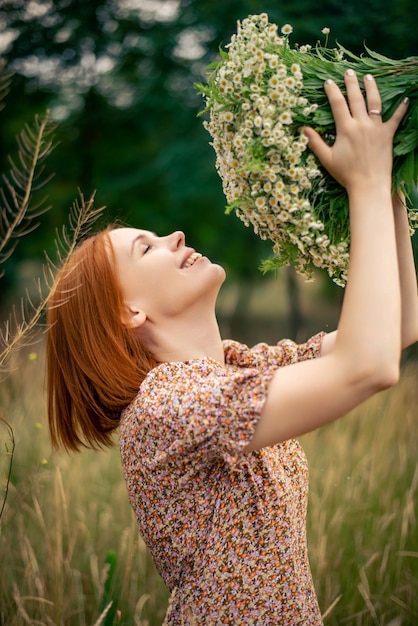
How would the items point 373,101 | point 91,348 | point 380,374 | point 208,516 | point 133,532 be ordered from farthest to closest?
1. point 133,532
2. point 91,348
3. point 208,516
4. point 373,101
5. point 380,374

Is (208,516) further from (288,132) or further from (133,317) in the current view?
(288,132)

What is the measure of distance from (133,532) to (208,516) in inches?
55.6

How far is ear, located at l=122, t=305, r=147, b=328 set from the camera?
1991 millimetres

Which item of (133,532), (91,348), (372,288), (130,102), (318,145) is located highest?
(318,145)

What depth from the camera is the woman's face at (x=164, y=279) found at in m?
1.99

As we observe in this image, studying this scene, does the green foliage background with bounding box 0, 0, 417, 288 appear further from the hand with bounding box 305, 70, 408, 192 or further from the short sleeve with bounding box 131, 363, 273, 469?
the short sleeve with bounding box 131, 363, 273, 469

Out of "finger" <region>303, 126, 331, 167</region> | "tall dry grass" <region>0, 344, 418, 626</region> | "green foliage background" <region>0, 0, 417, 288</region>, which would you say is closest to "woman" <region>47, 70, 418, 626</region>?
"finger" <region>303, 126, 331, 167</region>

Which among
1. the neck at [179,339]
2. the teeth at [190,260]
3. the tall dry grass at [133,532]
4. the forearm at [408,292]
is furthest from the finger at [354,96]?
the tall dry grass at [133,532]

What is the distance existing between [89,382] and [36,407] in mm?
2642

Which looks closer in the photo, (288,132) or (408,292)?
(288,132)

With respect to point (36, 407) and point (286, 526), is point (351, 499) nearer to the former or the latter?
point (286, 526)

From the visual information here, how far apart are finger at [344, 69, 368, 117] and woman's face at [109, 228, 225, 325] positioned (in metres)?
0.59

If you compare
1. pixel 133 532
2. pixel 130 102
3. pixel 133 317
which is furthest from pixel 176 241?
pixel 130 102

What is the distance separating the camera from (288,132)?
1676 millimetres
